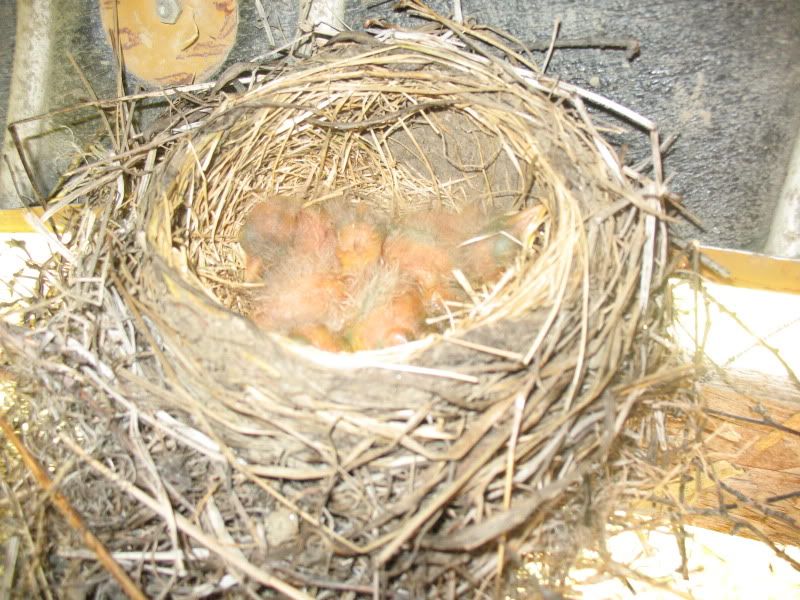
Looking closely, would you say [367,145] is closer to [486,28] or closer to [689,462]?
[486,28]

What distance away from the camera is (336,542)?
85 centimetres

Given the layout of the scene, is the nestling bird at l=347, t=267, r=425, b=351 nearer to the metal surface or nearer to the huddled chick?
the huddled chick

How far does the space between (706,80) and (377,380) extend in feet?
3.23

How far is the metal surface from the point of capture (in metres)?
1.16

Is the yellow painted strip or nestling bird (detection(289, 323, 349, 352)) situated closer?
nestling bird (detection(289, 323, 349, 352))

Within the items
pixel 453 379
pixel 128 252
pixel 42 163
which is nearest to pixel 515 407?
pixel 453 379

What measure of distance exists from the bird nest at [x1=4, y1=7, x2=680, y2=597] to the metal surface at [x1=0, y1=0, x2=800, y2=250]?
20 cm

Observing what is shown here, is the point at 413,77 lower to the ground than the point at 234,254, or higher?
higher

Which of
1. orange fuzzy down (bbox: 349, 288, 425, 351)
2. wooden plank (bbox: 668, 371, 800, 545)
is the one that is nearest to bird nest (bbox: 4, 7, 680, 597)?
orange fuzzy down (bbox: 349, 288, 425, 351)

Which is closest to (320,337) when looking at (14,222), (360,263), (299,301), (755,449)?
(299,301)

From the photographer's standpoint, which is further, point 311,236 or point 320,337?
point 311,236

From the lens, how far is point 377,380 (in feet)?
2.80

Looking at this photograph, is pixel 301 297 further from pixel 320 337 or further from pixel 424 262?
pixel 424 262

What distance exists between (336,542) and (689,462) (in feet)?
2.26
